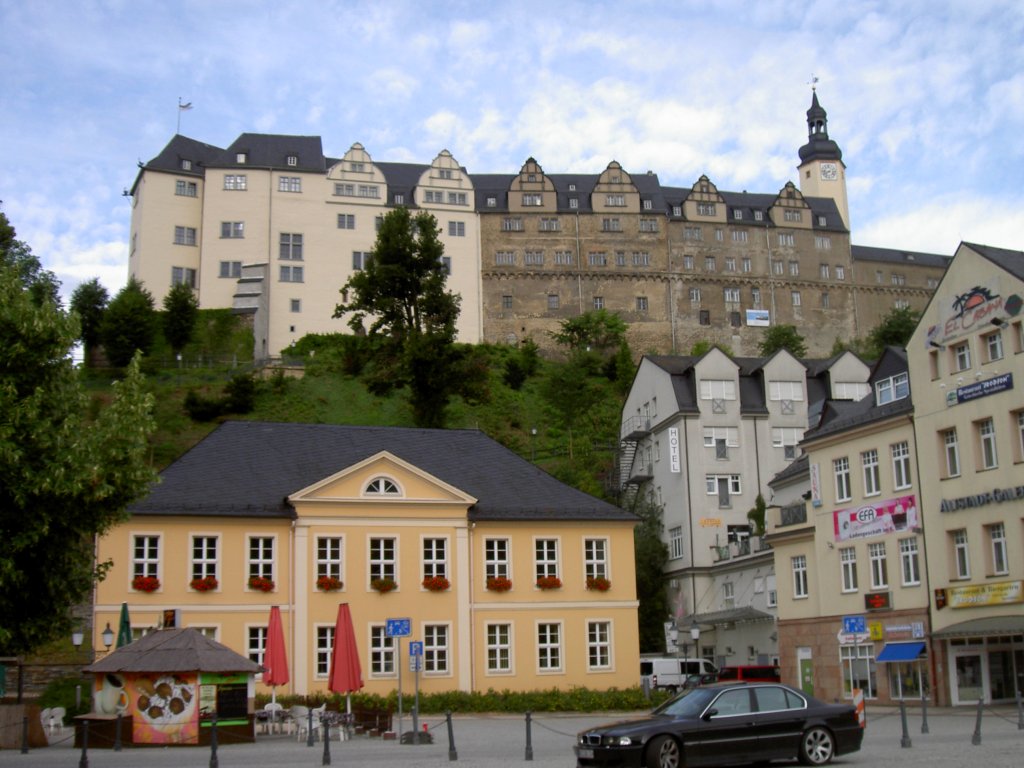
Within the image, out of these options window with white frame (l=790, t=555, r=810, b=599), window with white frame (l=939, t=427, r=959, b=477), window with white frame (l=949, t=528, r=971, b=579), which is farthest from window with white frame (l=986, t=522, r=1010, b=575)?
window with white frame (l=790, t=555, r=810, b=599)

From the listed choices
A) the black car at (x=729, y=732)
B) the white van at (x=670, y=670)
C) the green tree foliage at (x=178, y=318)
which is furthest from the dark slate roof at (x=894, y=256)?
the black car at (x=729, y=732)

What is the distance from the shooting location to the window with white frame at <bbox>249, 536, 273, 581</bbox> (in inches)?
1601

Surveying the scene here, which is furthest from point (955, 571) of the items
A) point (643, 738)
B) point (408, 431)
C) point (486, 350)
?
point (486, 350)

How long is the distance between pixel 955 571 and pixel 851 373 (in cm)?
2600

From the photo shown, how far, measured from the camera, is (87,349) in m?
87.1

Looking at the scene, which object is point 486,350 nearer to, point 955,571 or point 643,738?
point 955,571

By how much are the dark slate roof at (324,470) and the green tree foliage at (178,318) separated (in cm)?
4432

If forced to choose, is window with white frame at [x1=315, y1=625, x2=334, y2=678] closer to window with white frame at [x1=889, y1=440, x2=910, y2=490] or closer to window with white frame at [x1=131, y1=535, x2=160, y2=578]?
window with white frame at [x1=131, y1=535, x2=160, y2=578]

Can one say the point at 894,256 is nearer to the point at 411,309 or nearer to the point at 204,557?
the point at 411,309

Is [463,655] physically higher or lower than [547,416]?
lower

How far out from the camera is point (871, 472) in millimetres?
41594

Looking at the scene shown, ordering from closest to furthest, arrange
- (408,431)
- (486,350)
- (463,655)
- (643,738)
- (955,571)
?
(643,738)
(955,571)
(463,655)
(408,431)
(486,350)

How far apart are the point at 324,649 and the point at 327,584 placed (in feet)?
6.91

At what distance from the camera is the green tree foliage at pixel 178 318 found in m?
87.1
